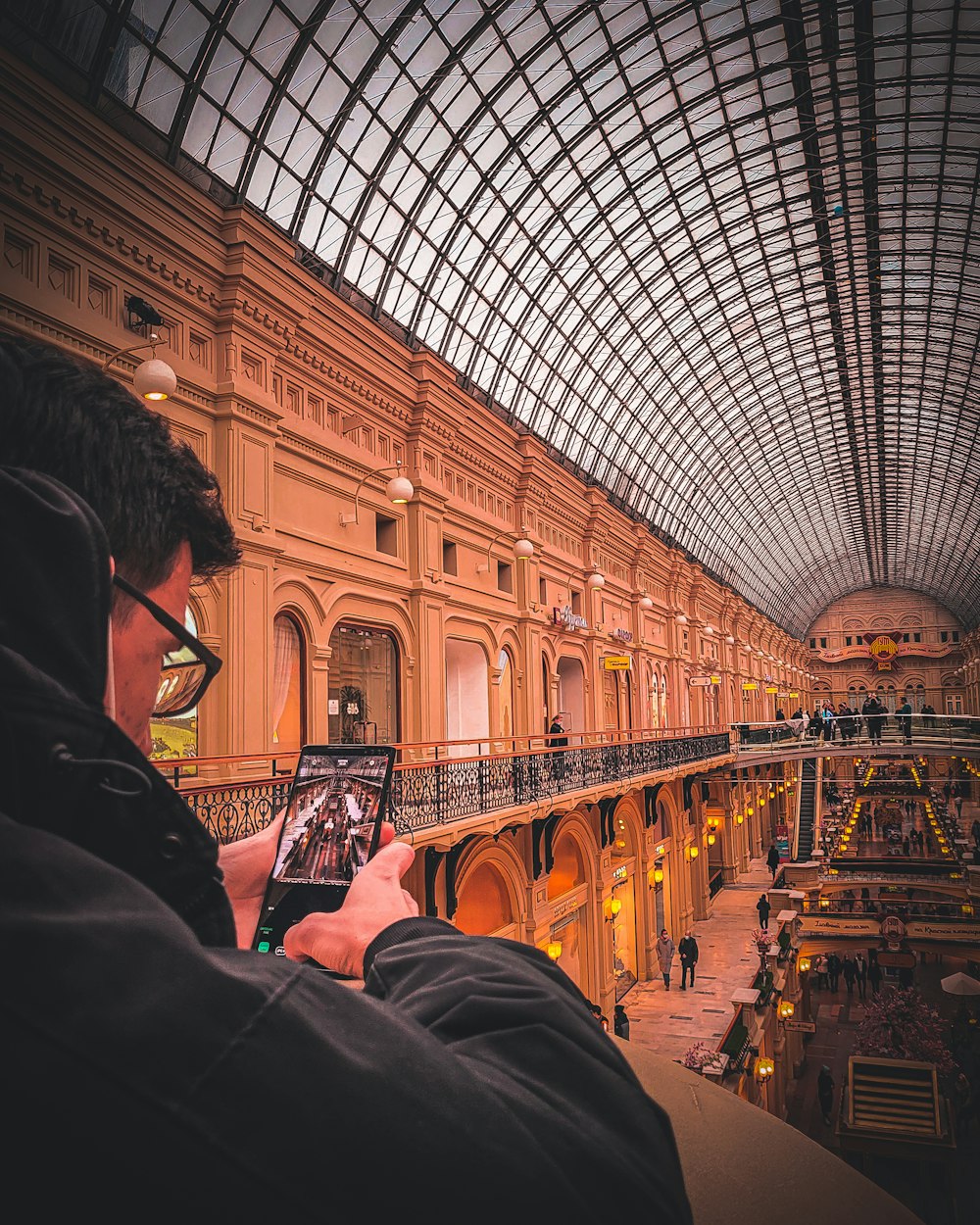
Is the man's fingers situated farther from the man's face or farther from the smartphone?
Answer: the man's face

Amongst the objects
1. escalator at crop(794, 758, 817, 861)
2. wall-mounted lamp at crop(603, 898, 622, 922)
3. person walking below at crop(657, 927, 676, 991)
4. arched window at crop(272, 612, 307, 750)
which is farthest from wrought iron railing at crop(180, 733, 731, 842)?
escalator at crop(794, 758, 817, 861)

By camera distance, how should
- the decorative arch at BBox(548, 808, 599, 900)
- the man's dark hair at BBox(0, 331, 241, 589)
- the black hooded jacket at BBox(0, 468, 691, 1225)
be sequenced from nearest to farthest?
the black hooded jacket at BBox(0, 468, 691, 1225) → the man's dark hair at BBox(0, 331, 241, 589) → the decorative arch at BBox(548, 808, 599, 900)

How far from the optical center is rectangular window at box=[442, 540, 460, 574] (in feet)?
66.2

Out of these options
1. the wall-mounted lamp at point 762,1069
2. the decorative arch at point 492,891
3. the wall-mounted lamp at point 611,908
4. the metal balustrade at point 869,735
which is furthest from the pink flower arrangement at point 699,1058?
the metal balustrade at point 869,735

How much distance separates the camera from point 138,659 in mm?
1329

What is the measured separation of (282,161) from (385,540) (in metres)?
7.32

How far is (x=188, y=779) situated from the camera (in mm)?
11391

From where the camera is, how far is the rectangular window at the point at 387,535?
18.0 m

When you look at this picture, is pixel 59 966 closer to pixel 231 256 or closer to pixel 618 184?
pixel 231 256

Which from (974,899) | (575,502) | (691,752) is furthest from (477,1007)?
(974,899)

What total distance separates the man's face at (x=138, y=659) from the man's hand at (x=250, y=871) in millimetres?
626

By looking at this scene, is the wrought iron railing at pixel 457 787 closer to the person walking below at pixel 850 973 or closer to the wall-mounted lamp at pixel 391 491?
the wall-mounted lamp at pixel 391 491

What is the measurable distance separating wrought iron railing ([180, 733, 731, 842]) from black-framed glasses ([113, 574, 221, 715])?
6.11m

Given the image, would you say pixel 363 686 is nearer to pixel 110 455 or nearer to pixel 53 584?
pixel 110 455
